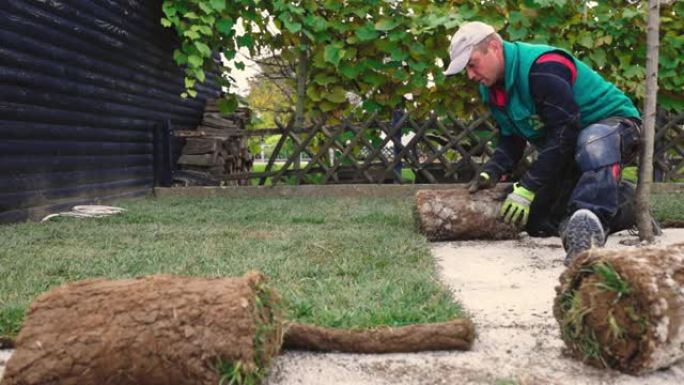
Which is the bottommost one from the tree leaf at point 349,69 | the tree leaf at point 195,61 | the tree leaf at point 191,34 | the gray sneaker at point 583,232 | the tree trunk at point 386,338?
the tree trunk at point 386,338

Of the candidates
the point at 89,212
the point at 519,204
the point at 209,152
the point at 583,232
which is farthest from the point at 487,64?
the point at 209,152

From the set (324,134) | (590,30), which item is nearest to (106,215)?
(324,134)

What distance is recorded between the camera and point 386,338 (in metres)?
1.88

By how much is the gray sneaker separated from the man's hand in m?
1.06

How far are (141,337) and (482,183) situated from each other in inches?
119

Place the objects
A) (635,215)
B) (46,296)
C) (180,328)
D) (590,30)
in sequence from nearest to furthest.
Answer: (180,328) → (46,296) → (635,215) → (590,30)

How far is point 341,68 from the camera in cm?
818

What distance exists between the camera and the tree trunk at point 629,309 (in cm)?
161

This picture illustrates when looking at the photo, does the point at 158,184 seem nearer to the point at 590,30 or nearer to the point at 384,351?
the point at 590,30

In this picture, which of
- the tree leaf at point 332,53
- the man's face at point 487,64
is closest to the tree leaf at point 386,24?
the tree leaf at point 332,53

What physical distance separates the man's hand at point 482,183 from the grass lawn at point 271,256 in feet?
1.57

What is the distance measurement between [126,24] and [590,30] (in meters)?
5.50

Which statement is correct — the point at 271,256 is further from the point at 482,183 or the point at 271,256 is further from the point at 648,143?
the point at 648,143

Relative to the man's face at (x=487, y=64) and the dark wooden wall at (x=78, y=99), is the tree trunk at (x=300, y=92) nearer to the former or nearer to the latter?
the dark wooden wall at (x=78, y=99)
